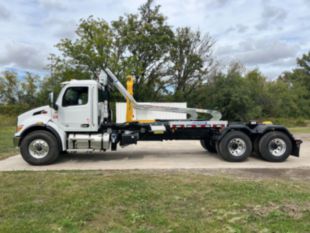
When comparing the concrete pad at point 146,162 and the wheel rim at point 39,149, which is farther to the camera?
the wheel rim at point 39,149

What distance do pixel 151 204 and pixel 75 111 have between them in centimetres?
518

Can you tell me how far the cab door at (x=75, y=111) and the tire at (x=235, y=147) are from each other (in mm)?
3983

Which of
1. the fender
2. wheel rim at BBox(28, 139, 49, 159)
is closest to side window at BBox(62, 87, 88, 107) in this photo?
the fender

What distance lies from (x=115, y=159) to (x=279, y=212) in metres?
6.36

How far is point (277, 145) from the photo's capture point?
31.0 feet

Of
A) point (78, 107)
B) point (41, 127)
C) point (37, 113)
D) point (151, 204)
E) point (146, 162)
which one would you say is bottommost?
point (151, 204)

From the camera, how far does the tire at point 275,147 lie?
9.38m

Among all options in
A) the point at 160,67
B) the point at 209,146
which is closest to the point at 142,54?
the point at 160,67

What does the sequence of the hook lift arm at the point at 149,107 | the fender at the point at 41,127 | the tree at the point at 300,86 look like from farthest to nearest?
1. the tree at the point at 300,86
2. the hook lift arm at the point at 149,107
3. the fender at the point at 41,127

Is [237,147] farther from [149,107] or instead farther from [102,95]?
[102,95]

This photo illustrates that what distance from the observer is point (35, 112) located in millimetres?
9477

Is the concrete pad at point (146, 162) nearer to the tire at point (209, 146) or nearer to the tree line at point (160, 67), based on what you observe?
the tire at point (209, 146)

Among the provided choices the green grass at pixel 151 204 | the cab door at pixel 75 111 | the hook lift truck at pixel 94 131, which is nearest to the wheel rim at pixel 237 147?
the hook lift truck at pixel 94 131

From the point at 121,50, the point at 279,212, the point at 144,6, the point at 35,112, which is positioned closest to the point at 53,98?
the point at 35,112
